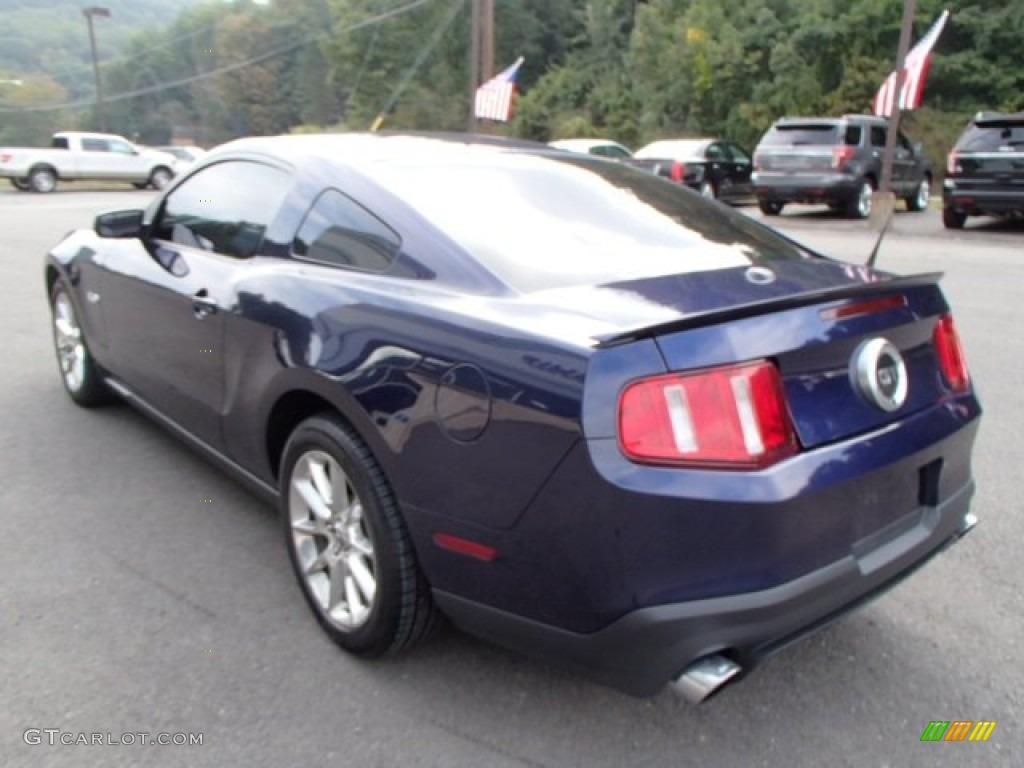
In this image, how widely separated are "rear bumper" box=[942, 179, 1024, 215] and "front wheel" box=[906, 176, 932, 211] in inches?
186

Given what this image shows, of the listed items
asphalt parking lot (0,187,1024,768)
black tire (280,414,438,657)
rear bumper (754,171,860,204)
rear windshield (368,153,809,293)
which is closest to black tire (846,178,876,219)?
rear bumper (754,171,860,204)

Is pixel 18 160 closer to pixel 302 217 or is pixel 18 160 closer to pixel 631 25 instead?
pixel 302 217

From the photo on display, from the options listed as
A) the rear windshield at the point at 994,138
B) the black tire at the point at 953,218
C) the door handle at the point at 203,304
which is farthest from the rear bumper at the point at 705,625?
the black tire at the point at 953,218

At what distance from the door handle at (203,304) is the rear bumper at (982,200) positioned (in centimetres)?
1335

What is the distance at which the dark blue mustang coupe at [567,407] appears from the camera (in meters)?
1.96

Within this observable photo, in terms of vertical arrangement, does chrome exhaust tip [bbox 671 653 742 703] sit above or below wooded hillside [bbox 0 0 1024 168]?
below

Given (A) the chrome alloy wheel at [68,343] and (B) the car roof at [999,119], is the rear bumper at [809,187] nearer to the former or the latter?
(B) the car roof at [999,119]

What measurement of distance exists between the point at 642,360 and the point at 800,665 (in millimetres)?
1218

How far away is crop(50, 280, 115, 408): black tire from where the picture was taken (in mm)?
4695

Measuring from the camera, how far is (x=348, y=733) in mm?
2324

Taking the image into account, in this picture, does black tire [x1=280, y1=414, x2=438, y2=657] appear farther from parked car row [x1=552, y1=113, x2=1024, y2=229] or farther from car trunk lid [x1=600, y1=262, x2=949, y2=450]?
parked car row [x1=552, y1=113, x2=1024, y2=229]

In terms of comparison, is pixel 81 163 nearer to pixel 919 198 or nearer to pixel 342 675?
pixel 919 198

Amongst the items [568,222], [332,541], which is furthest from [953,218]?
[332,541]

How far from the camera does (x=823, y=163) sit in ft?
53.8
